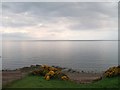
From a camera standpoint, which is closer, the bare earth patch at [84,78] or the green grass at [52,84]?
the green grass at [52,84]

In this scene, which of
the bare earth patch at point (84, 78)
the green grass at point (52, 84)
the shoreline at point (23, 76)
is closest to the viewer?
the green grass at point (52, 84)

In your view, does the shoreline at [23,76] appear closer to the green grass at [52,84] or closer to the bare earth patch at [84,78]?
the bare earth patch at [84,78]

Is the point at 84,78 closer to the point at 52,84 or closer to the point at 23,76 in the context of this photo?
the point at 23,76

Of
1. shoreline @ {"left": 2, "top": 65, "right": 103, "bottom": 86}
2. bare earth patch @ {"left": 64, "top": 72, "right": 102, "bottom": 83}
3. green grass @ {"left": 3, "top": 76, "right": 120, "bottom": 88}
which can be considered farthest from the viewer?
bare earth patch @ {"left": 64, "top": 72, "right": 102, "bottom": 83}

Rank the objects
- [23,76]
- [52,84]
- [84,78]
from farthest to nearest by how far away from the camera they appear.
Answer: [84,78], [23,76], [52,84]

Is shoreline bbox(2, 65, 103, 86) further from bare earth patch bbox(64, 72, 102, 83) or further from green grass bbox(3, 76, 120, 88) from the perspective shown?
green grass bbox(3, 76, 120, 88)

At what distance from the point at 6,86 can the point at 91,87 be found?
717cm

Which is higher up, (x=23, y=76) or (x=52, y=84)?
(x=23, y=76)

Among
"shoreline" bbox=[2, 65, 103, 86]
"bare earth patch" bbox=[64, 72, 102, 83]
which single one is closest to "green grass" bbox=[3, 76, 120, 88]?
"shoreline" bbox=[2, 65, 103, 86]

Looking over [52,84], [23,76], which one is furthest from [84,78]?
[52,84]

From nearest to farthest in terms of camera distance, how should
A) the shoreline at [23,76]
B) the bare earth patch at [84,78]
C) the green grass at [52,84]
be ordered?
the green grass at [52,84]
the shoreline at [23,76]
the bare earth patch at [84,78]

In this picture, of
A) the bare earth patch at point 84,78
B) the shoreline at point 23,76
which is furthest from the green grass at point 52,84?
the bare earth patch at point 84,78

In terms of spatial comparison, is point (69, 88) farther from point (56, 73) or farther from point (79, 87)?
point (56, 73)

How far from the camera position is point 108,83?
22.5 meters
